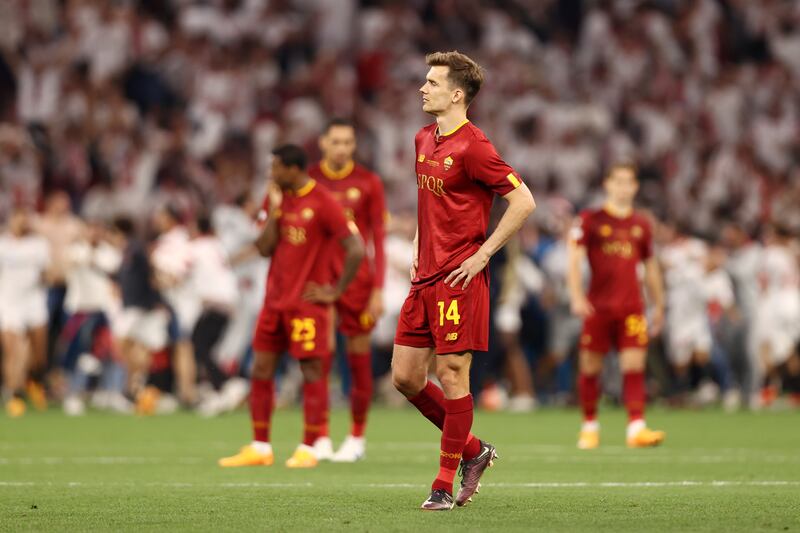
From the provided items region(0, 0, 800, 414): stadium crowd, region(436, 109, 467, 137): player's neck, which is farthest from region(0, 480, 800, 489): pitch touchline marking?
region(0, 0, 800, 414): stadium crowd

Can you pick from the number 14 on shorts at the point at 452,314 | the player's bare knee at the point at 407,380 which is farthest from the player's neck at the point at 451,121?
the player's bare knee at the point at 407,380

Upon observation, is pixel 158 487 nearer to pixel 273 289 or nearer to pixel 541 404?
pixel 273 289

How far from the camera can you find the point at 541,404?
75.5ft

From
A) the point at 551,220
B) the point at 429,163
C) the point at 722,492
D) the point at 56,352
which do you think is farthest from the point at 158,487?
the point at 551,220

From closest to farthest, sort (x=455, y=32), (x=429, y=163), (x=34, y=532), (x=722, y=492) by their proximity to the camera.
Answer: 1. (x=34, y=532)
2. (x=429, y=163)
3. (x=722, y=492)
4. (x=455, y=32)

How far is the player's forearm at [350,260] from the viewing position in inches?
474

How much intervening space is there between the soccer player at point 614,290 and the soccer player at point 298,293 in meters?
3.22

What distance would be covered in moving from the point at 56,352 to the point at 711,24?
1466 cm

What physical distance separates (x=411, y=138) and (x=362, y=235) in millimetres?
13454

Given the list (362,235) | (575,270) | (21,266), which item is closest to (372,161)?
(21,266)

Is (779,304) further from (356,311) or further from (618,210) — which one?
(356,311)

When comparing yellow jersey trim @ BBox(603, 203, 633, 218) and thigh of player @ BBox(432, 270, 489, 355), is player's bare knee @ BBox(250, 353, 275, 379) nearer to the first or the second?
thigh of player @ BBox(432, 270, 489, 355)

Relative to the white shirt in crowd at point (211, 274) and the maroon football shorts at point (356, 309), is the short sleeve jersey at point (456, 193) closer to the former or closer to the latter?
the maroon football shorts at point (356, 309)

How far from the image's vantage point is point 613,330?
14852 mm
